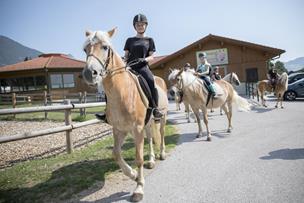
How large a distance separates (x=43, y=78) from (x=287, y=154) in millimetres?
35811

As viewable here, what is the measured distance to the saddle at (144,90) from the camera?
15.3ft

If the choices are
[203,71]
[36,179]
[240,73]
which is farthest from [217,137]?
[240,73]

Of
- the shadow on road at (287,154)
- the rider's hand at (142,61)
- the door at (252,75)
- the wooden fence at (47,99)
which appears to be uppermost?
the door at (252,75)

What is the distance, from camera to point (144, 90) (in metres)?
4.87

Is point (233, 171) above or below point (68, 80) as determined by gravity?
below

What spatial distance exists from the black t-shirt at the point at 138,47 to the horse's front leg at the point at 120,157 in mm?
1564

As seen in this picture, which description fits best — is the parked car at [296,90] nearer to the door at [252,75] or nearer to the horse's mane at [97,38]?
the door at [252,75]

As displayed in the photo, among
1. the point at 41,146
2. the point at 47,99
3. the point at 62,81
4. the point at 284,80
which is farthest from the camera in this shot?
the point at 62,81

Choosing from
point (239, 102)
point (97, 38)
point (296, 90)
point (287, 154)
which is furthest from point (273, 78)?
→ point (97, 38)

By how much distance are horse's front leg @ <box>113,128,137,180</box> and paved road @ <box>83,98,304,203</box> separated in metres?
0.36

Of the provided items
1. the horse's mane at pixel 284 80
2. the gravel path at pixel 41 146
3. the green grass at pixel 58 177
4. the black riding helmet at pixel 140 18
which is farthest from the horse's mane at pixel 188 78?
the horse's mane at pixel 284 80

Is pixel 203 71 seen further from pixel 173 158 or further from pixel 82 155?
pixel 82 155

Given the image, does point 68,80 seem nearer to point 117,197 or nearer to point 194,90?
point 194,90

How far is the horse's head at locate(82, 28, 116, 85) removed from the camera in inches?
131
